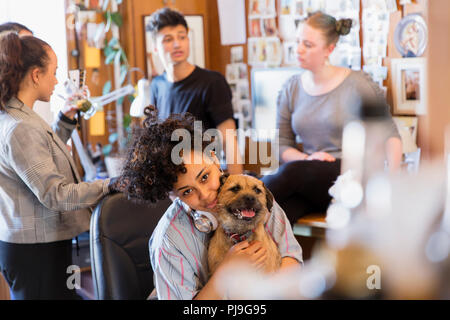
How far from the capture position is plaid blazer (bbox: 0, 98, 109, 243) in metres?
1.21

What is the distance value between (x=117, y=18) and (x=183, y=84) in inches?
48.3

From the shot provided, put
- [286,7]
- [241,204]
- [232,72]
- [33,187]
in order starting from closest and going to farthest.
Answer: [241,204] < [33,187] < [286,7] < [232,72]

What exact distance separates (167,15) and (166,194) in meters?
1.17

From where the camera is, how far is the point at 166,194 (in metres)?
0.92

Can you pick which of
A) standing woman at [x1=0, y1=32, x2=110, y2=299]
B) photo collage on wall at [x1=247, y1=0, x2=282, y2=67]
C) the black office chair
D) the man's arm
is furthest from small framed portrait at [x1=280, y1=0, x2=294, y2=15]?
the black office chair

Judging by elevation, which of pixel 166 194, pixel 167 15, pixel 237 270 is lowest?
pixel 237 270

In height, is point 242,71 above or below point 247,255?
above

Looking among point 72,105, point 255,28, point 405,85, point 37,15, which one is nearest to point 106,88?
point 37,15

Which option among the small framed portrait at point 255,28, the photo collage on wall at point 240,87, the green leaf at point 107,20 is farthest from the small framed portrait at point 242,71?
the green leaf at point 107,20

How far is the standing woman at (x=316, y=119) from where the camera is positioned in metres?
1.44

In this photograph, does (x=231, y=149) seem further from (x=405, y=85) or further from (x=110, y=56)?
(x=110, y=56)

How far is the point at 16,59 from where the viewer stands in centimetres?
121
